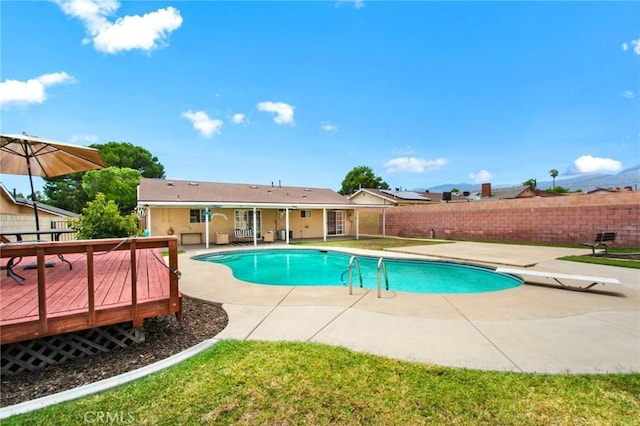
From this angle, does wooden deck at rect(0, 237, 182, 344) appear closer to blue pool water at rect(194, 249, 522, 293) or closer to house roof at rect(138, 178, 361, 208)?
Result: blue pool water at rect(194, 249, 522, 293)

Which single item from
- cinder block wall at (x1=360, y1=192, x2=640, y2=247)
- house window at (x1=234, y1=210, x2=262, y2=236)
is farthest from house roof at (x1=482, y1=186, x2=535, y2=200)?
house window at (x1=234, y1=210, x2=262, y2=236)

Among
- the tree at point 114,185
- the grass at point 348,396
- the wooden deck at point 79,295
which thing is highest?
the tree at point 114,185

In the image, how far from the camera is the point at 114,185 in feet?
95.2

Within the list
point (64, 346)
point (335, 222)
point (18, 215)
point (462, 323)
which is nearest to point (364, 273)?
point (462, 323)

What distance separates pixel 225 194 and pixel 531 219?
58.5 ft

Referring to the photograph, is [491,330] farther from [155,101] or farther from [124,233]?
[155,101]

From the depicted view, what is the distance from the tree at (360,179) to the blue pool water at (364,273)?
36.1 m

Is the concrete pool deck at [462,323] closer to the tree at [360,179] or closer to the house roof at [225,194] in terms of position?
the house roof at [225,194]

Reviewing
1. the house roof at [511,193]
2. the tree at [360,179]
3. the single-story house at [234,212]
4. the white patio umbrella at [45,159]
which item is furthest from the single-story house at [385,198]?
the white patio umbrella at [45,159]

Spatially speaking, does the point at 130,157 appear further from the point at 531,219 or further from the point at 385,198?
the point at 531,219

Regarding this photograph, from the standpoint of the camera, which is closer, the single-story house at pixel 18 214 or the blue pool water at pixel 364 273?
the blue pool water at pixel 364 273

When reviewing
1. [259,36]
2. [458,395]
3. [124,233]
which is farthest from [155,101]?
[458,395]

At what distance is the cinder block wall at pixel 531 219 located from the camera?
478 inches

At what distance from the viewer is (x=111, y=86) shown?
1511 cm
